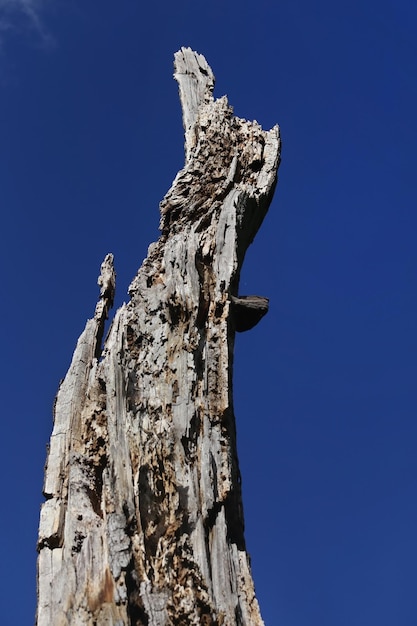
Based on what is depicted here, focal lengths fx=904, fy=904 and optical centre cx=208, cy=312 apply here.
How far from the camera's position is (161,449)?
495 cm

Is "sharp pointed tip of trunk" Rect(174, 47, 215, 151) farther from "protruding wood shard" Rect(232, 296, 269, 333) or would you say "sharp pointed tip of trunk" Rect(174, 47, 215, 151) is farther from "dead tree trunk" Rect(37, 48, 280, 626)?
"protruding wood shard" Rect(232, 296, 269, 333)

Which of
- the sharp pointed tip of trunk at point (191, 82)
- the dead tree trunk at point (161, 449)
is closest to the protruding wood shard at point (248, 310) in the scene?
the dead tree trunk at point (161, 449)

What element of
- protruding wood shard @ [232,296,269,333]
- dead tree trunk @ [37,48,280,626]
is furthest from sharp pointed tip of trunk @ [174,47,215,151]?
protruding wood shard @ [232,296,269,333]

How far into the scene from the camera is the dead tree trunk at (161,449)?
4.43 meters

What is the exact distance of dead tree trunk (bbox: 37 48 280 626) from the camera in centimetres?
443

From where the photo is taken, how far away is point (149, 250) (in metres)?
6.18

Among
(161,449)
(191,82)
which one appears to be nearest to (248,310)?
(161,449)

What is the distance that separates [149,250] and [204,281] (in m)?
0.53

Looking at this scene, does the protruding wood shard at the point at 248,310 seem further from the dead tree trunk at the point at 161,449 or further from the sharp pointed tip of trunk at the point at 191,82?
the sharp pointed tip of trunk at the point at 191,82

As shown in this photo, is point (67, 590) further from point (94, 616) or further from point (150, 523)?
point (150, 523)

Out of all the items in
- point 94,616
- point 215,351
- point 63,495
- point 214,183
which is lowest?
point 94,616

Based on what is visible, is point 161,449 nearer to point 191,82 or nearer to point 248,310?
point 248,310

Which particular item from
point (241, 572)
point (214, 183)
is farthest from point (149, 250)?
point (241, 572)

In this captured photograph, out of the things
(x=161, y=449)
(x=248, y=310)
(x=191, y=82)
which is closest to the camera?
(x=161, y=449)
